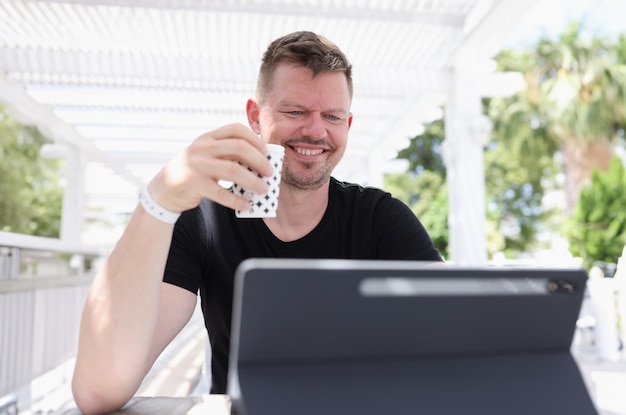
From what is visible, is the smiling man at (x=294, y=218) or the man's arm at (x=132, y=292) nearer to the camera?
the man's arm at (x=132, y=292)

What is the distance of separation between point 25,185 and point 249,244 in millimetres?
19162

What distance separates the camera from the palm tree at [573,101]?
568 inches

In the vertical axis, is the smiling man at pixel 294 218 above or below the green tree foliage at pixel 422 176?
below

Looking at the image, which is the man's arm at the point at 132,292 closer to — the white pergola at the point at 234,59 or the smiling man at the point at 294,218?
the smiling man at the point at 294,218

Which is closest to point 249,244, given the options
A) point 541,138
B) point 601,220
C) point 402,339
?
point 402,339

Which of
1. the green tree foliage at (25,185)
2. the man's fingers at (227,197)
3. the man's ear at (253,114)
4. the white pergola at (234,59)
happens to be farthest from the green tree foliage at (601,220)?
the green tree foliage at (25,185)

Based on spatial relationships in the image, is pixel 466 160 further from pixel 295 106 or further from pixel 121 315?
pixel 121 315

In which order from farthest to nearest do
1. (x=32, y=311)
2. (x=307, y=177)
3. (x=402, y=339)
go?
(x=32, y=311)
(x=307, y=177)
(x=402, y=339)

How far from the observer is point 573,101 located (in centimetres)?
1460

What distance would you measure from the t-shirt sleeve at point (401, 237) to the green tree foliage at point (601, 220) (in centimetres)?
610

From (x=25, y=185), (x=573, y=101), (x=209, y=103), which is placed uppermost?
(x=573, y=101)

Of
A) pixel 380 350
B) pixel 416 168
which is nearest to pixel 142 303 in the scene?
pixel 380 350

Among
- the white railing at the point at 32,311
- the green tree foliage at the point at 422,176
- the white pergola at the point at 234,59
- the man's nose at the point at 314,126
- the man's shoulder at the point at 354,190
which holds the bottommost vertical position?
the white railing at the point at 32,311

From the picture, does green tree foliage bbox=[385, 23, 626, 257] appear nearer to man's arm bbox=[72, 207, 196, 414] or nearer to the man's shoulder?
the man's shoulder
